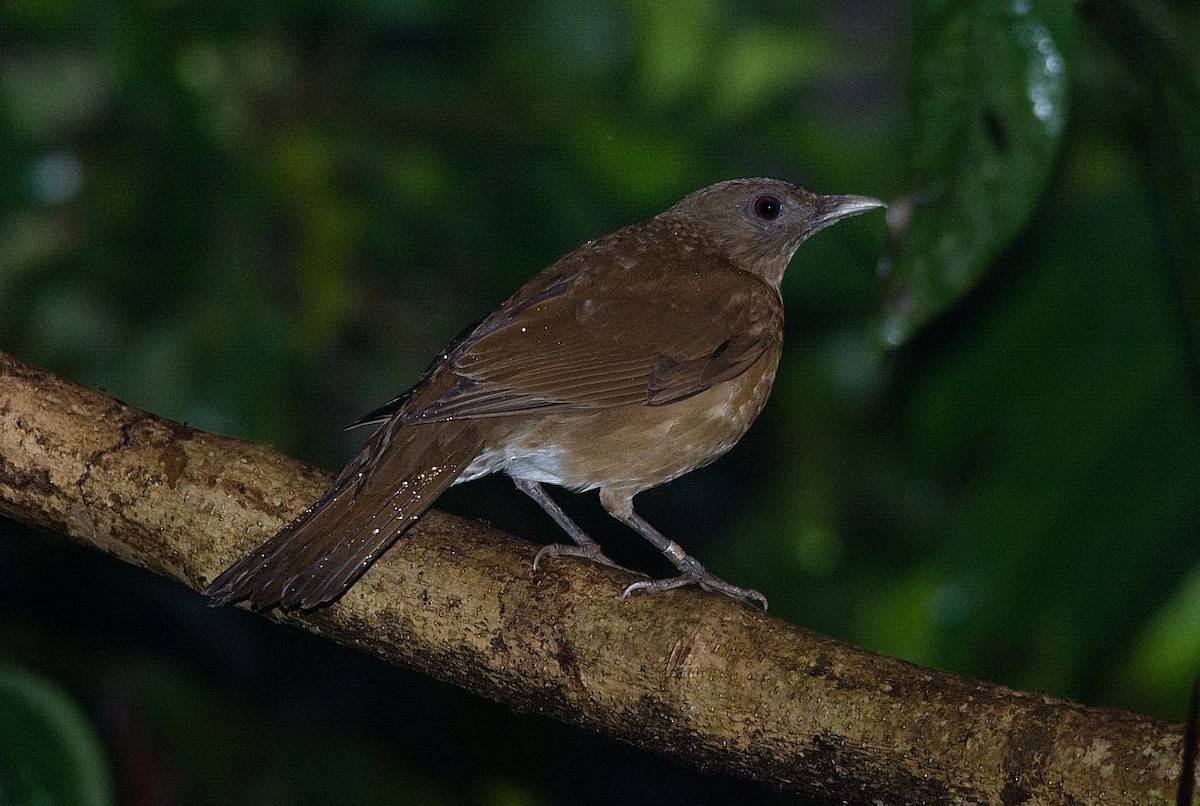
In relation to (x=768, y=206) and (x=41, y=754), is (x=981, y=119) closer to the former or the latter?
(x=768, y=206)

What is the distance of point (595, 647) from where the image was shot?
10.2 ft

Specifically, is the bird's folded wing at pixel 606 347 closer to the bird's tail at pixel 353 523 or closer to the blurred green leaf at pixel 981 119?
the bird's tail at pixel 353 523

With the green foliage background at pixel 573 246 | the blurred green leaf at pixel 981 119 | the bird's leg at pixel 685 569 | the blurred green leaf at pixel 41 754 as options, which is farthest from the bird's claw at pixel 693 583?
the blurred green leaf at pixel 41 754

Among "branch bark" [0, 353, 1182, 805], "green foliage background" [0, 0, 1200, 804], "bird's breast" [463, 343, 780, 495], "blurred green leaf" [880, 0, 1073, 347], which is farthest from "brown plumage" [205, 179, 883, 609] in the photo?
"blurred green leaf" [880, 0, 1073, 347]

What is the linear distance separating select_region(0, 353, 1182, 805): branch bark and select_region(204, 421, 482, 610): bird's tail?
9 cm

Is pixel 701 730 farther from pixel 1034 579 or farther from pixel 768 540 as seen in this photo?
pixel 768 540

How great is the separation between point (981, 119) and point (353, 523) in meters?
2.03

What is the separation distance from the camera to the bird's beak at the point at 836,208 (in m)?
4.80

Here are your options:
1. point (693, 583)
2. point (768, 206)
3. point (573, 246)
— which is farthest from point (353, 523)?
point (573, 246)

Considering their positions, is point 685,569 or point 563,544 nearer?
point 563,544

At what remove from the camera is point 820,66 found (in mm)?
6734

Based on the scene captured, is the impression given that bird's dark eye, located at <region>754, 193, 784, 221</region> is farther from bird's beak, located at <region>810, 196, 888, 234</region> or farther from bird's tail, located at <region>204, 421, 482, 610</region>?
bird's tail, located at <region>204, 421, 482, 610</region>

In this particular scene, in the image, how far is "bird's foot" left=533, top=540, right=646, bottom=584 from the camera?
3305mm

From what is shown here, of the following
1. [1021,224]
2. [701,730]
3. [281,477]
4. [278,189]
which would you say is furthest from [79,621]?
[1021,224]
